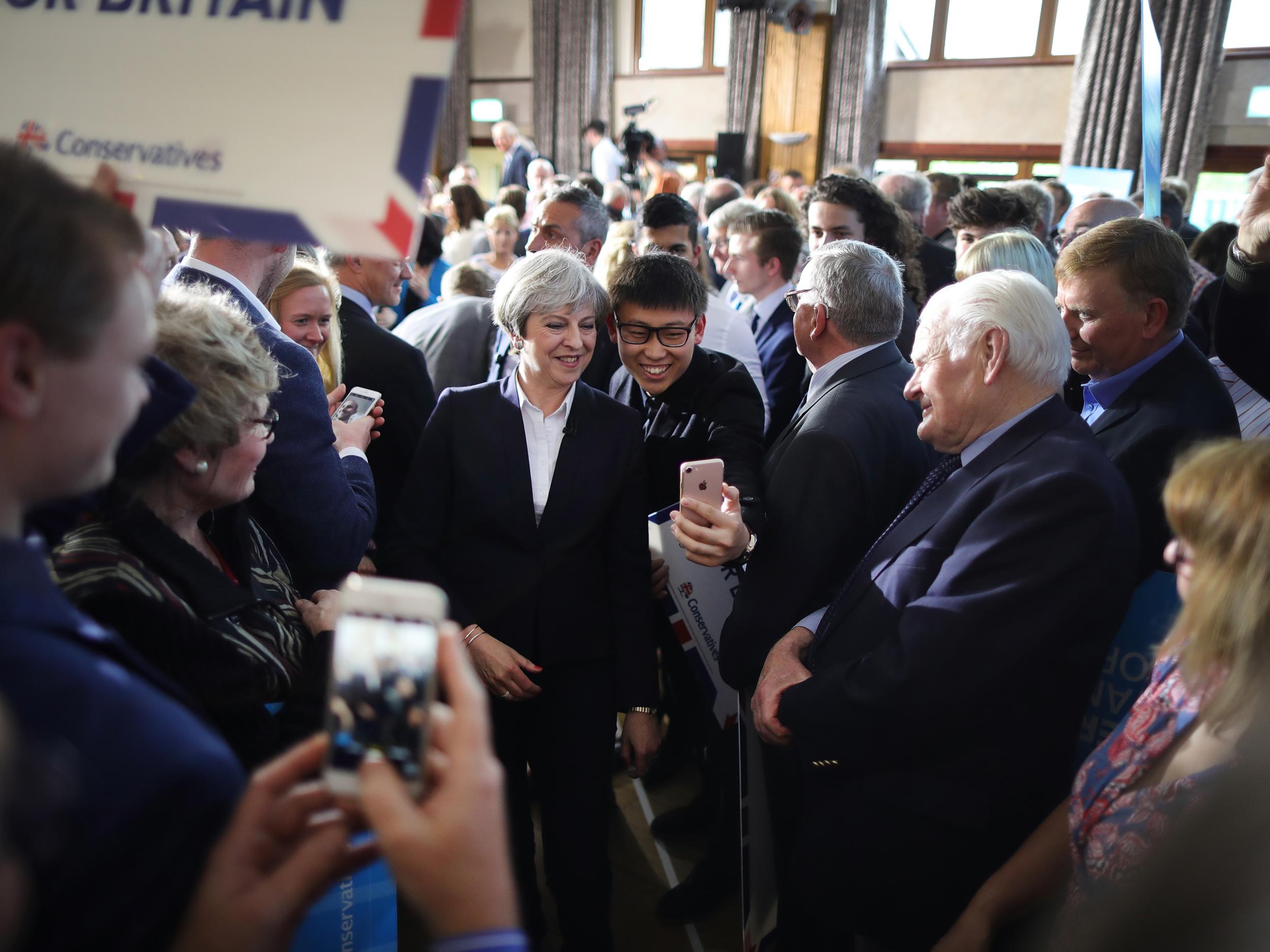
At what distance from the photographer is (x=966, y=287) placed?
1.59 m

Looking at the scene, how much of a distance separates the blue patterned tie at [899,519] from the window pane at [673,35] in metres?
12.0

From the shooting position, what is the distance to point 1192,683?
1.04 meters

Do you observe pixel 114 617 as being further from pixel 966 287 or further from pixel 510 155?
pixel 510 155

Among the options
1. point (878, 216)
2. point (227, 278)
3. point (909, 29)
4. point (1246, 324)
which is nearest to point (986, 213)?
point (878, 216)

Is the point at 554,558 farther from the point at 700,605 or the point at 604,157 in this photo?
the point at 604,157

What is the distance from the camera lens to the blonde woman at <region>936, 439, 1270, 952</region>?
0.97 meters

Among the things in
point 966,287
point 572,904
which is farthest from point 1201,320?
point 572,904

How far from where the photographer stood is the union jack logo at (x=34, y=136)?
917 millimetres

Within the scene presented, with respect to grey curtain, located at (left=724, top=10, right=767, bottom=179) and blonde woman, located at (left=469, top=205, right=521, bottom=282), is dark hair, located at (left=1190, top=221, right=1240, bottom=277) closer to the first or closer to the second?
blonde woman, located at (left=469, top=205, right=521, bottom=282)

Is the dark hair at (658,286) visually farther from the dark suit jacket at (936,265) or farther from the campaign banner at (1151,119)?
the dark suit jacket at (936,265)

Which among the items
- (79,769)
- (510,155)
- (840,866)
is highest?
(510,155)

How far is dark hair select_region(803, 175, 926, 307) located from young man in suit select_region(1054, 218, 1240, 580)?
148 cm

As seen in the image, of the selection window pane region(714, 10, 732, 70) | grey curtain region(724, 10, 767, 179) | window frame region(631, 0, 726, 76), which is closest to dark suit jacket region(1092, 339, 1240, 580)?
grey curtain region(724, 10, 767, 179)

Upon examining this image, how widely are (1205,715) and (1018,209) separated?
122 inches
